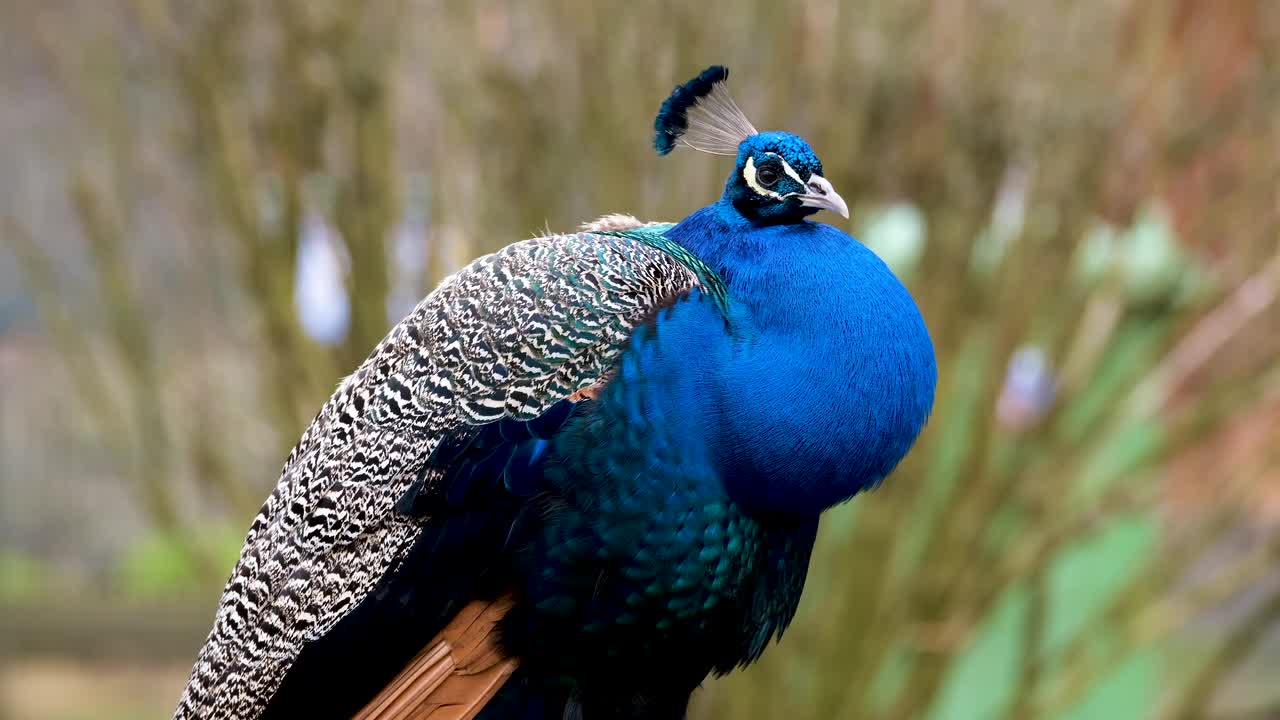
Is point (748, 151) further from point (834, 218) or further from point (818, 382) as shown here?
point (834, 218)

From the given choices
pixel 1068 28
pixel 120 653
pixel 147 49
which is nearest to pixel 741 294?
pixel 1068 28

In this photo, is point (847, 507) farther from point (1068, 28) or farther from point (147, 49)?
point (147, 49)

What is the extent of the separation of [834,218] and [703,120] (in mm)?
1865

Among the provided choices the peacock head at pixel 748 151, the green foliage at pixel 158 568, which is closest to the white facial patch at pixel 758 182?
the peacock head at pixel 748 151

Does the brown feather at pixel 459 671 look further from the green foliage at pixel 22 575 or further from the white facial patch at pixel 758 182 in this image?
the green foliage at pixel 22 575

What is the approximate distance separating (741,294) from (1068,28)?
6.79ft

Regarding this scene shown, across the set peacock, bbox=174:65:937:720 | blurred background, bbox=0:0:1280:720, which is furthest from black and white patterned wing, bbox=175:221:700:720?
blurred background, bbox=0:0:1280:720

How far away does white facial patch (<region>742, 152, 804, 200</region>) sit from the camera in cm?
176

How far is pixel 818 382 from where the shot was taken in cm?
169

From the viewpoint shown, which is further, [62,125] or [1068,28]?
→ [62,125]

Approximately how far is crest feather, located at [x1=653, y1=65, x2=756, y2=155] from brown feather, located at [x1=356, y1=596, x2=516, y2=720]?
607 mm

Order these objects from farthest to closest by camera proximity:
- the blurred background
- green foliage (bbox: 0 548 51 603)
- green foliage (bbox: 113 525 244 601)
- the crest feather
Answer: green foliage (bbox: 0 548 51 603)
green foliage (bbox: 113 525 244 601)
the blurred background
the crest feather

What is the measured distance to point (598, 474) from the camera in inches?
67.2

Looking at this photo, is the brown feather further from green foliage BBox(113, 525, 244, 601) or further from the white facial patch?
green foliage BBox(113, 525, 244, 601)
